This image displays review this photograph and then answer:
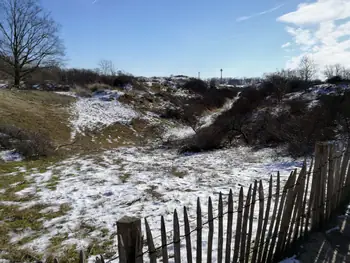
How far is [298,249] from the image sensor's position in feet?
10.6

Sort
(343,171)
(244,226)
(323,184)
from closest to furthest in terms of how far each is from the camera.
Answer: (244,226) → (323,184) → (343,171)

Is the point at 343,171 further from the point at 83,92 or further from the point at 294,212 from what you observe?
the point at 83,92

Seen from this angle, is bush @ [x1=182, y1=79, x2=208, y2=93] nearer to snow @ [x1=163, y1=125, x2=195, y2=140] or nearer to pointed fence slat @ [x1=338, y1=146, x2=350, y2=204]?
snow @ [x1=163, y1=125, x2=195, y2=140]

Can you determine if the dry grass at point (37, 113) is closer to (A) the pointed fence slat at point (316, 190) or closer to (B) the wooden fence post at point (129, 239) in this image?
(A) the pointed fence slat at point (316, 190)

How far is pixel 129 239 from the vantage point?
1.60m

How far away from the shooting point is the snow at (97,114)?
16.1 m

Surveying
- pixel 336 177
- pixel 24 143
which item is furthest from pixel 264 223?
pixel 24 143

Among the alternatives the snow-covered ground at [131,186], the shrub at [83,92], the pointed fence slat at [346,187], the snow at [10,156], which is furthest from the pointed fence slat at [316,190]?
the shrub at [83,92]

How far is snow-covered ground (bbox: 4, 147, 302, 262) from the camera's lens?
4.39 metres

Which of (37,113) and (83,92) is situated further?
(83,92)

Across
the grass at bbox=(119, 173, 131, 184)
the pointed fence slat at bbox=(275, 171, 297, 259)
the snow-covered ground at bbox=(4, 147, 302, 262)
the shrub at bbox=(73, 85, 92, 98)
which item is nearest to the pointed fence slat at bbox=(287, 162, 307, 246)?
the pointed fence slat at bbox=(275, 171, 297, 259)

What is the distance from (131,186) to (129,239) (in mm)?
4858

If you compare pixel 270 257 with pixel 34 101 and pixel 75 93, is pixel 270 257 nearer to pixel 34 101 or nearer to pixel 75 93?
pixel 34 101

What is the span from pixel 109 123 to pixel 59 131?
415 centimetres
